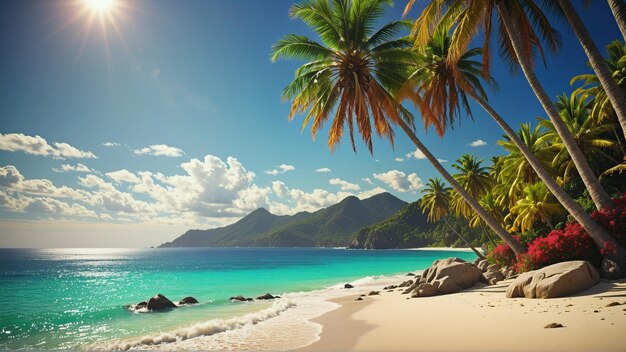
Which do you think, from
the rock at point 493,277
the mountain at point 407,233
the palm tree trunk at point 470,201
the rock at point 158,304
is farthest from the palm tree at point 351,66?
the mountain at point 407,233

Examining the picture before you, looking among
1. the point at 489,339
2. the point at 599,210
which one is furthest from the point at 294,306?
the point at 599,210

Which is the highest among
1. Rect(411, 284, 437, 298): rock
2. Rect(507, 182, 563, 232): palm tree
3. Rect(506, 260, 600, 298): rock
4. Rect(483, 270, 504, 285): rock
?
Rect(507, 182, 563, 232): palm tree

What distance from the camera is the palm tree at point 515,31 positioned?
40.1 feet

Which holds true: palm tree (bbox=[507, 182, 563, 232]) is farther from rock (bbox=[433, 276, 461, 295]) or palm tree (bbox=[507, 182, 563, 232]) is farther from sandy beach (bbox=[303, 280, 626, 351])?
sandy beach (bbox=[303, 280, 626, 351])

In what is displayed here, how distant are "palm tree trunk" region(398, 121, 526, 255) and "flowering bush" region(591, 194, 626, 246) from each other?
11.8ft

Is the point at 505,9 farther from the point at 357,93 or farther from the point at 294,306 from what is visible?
the point at 294,306

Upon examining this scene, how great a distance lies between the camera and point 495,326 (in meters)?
7.72

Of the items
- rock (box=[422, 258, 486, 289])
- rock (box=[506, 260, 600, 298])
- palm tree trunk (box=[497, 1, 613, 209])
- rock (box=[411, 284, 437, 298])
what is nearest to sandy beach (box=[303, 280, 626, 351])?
rock (box=[506, 260, 600, 298])

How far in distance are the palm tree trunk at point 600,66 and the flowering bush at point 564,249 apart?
490 centimetres

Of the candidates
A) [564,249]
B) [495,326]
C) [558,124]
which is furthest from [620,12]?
[495,326]

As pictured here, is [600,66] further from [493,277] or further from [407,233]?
[407,233]

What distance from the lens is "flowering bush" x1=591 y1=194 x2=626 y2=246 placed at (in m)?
11.9

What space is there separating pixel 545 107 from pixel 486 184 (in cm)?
2460

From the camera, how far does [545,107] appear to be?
1234 centimetres
